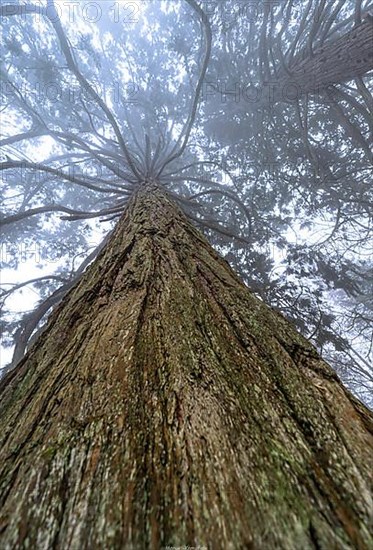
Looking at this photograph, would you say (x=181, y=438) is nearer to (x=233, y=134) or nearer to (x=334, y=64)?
(x=334, y=64)

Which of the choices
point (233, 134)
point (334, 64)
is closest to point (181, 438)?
point (334, 64)

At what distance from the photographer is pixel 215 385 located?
2.16 feet

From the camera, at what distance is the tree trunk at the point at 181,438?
0.40m

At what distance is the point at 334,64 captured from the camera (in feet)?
11.6

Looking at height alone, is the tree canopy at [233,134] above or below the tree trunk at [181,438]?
above

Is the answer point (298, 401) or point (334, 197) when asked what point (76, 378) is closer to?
point (298, 401)

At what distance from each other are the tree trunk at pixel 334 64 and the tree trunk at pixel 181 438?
353cm

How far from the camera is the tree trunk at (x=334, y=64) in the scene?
10.1ft

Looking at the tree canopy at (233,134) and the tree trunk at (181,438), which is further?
the tree canopy at (233,134)

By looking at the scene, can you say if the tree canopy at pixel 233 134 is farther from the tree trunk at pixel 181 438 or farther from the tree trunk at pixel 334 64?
the tree trunk at pixel 181 438

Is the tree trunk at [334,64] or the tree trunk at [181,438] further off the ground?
the tree trunk at [334,64]

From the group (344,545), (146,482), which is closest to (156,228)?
(146,482)

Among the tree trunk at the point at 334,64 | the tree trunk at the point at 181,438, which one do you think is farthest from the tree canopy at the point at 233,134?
the tree trunk at the point at 181,438

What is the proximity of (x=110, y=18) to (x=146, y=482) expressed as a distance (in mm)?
14396
